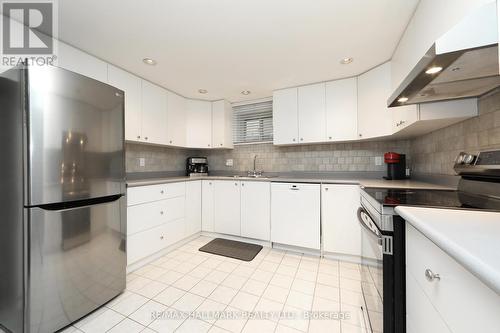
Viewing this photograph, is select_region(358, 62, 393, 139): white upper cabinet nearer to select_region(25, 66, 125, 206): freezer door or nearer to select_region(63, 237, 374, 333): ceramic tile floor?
select_region(63, 237, 374, 333): ceramic tile floor

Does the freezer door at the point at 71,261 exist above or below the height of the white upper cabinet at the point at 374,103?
below

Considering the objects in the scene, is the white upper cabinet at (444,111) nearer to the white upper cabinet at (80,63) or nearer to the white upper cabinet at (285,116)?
the white upper cabinet at (285,116)

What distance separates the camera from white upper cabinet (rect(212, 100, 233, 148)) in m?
3.13

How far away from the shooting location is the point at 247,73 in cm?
228

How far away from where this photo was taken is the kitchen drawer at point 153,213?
6.38 feet

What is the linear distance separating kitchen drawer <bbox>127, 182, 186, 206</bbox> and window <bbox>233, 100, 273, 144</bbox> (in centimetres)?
127

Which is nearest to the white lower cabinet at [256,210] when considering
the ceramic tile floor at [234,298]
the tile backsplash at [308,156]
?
the ceramic tile floor at [234,298]

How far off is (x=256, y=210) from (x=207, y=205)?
2.56ft

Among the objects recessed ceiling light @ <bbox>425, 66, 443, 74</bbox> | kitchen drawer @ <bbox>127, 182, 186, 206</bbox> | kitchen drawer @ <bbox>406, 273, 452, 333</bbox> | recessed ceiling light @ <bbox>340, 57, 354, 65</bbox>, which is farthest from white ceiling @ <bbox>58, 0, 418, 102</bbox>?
kitchen drawer @ <bbox>406, 273, 452, 333</bbox>

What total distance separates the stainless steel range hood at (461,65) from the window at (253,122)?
1950mm

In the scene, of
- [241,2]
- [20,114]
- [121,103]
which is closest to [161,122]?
[121,103]

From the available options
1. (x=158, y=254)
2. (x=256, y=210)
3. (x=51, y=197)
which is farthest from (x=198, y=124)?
(x=51, y=197)

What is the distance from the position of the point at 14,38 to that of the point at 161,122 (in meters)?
1.37

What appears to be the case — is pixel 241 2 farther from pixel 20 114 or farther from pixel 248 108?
pixel 248 108
